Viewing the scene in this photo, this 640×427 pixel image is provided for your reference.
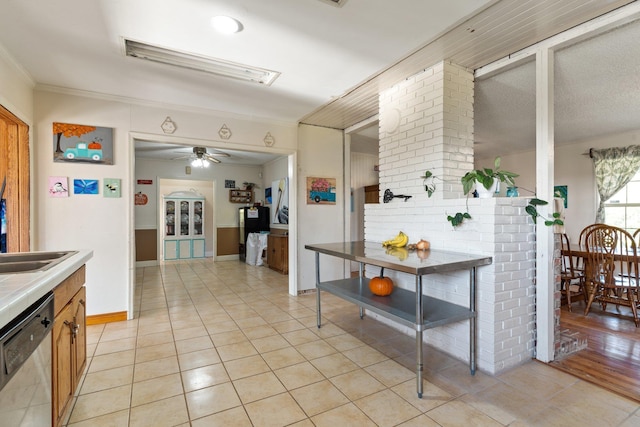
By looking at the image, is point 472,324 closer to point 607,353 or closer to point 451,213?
point 451,213

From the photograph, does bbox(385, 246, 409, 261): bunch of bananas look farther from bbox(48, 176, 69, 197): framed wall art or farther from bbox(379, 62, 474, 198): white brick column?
bbox(48, 176, 69, 197): framed wall art

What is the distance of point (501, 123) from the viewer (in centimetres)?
462

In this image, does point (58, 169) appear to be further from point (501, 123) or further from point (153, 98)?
point (501, 123)

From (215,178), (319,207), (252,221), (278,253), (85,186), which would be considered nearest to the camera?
(85,186)

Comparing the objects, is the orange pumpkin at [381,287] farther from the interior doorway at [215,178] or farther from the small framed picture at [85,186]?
the small framed picture at [85,186]

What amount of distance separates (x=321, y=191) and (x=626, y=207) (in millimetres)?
5125

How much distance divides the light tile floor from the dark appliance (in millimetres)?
3942

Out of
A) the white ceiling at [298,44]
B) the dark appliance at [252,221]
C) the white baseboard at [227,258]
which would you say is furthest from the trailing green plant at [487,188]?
the white baseboard at [227,258]

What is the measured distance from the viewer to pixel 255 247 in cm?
705

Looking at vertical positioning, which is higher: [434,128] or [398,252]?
[434,128]

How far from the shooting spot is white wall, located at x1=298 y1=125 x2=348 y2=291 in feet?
15.1

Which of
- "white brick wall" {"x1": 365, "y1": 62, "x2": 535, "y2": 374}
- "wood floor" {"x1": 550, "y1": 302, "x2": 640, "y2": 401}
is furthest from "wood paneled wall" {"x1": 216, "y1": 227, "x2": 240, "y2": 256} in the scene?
"wood floor" {"x1": 550, "y1": 302, "x2": 640, "y2": 401}

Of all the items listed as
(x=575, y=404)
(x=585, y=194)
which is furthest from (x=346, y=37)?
(x=585, y=194)

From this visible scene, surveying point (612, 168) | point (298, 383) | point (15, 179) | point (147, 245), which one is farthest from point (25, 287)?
point (612, 168)
